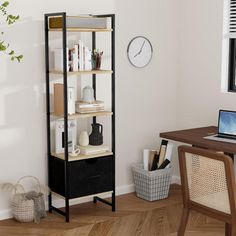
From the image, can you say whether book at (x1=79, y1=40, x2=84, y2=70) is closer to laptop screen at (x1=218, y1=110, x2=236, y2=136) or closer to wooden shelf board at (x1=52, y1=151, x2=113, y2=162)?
wooden shelf board at (x1=52, y1=151, x2=113, y2=162)

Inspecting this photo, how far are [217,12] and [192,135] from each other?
1.15 m

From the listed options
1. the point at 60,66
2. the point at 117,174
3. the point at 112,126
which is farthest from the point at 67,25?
the point at 117,174

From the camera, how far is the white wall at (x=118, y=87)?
405 centimetres

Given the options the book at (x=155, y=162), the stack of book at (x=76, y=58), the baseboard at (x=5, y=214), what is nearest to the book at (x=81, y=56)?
the stack of book at (x=76, y=58)

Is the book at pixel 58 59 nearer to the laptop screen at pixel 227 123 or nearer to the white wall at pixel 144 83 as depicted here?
the white wall at pixel 144 83

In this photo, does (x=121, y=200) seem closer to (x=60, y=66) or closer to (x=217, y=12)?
(x=60, y=66)

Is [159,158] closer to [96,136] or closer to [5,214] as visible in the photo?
[96,136]

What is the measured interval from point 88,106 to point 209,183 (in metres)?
1.35

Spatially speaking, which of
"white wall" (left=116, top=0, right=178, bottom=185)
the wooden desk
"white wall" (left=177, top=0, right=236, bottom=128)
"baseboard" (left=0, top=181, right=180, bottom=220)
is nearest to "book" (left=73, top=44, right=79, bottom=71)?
"white wall" (left=116, top=0, right=178, bottom=185)

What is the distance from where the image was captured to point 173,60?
5.01m

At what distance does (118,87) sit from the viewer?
464 centimetres

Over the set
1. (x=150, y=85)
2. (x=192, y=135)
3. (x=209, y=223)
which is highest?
(x=150, y=85)

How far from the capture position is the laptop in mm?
4070

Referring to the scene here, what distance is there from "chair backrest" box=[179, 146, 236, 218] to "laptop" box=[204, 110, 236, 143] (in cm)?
87
